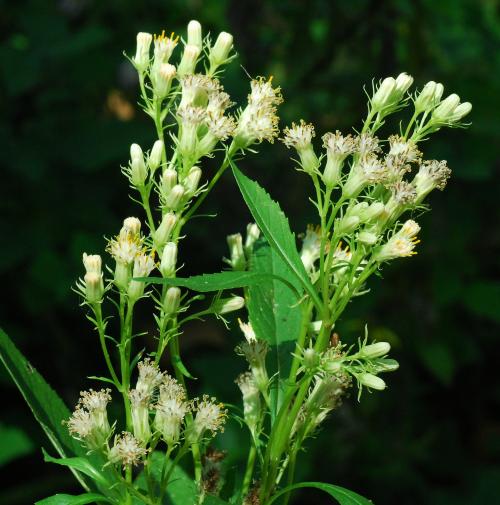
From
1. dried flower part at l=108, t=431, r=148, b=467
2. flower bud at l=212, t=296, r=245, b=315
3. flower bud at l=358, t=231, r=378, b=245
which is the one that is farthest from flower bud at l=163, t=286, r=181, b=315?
flower bud at l=358, t=231, r=378, b=245

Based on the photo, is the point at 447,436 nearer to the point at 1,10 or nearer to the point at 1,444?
the point at 1,444

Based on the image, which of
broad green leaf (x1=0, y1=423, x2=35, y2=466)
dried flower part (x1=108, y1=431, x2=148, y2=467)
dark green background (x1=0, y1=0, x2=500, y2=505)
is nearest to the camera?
dried flower part (x1=108, y1=431, x2=148, y2=467)

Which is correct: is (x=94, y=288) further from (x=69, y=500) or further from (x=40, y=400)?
(x=69, y=500)

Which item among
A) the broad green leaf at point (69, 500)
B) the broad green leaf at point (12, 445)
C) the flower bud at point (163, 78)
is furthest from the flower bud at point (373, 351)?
the broad green leaf at point (12, 445)

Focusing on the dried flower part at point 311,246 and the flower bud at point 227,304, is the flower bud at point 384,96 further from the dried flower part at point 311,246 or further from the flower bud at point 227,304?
the flower bud at point 227,304

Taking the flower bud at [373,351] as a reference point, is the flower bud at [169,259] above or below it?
above

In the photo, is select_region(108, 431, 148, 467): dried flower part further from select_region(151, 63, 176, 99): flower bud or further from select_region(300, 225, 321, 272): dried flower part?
select_region(151, 63, 176, 99): flower bud
